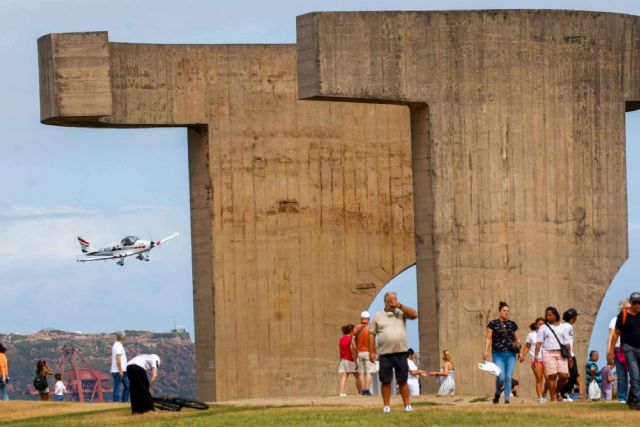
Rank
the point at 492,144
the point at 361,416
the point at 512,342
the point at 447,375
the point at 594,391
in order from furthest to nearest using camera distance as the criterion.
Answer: the point at 594,391 → the point at 492,144 → the point at 447,375 → the point at 512,342 → the point at 361,416

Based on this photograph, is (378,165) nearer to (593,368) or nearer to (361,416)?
(593,368)

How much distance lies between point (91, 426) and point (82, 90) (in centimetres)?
944

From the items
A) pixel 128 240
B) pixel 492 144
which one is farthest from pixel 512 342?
pixel 128 240

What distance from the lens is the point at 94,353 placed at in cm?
15900

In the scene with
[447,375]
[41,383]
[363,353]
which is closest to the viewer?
[363,353]

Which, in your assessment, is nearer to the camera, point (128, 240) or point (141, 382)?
point (141, 382)

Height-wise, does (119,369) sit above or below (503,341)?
below

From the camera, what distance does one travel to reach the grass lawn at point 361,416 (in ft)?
81.1

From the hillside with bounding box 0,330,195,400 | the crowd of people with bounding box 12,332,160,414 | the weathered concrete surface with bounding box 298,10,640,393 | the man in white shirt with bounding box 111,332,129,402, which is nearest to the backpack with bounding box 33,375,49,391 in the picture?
the crowd of people with bounding box 12,332,160,414

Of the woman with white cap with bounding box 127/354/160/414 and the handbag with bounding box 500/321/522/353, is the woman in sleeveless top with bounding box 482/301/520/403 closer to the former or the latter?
the handbag with bounding box 500/321/522/353

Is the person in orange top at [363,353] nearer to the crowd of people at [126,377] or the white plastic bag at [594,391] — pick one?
the crowd of people at [126,377]

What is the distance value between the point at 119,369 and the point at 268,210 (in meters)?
5.49

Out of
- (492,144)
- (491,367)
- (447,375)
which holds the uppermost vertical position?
(492,144)

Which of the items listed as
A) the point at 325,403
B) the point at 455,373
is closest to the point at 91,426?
the point at 325,403
